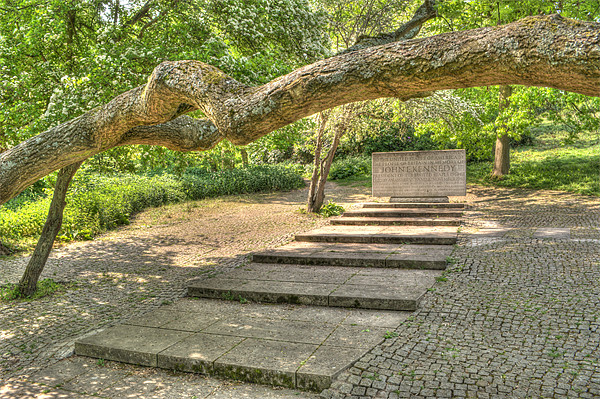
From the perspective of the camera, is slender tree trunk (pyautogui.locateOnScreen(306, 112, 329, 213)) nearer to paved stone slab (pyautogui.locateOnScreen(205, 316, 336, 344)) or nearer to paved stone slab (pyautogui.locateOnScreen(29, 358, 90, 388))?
paved stone slab (pyautogui.locateOnScreen(205, 316, 336, 344))

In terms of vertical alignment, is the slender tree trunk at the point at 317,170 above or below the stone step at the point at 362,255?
above

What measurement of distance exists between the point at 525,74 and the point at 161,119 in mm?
3609

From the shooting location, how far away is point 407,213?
1236 cm

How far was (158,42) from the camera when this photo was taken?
33.1 feet

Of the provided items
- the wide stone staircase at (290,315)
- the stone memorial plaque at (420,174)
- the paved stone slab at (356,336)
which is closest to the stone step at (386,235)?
the wide stone staircase at (290,315)

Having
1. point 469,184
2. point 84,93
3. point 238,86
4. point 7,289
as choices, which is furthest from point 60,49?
point 469,184

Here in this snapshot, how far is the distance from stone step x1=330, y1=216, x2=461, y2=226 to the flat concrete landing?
6089 mm

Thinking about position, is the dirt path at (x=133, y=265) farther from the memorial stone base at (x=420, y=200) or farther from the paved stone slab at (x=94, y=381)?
the memorial stone base at (x=420, y=200)

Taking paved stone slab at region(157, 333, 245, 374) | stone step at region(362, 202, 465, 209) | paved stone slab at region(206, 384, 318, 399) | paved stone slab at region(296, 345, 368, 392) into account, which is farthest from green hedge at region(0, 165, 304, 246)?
paved stone slab at region(296, 345, 368, 392)

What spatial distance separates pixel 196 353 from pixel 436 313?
9.58ft

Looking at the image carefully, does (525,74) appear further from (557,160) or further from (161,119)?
(557,160)

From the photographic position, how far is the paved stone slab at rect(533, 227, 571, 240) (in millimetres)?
9437

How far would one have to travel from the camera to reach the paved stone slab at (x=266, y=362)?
14.0 feet

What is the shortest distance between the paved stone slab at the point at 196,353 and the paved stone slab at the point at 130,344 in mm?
126
